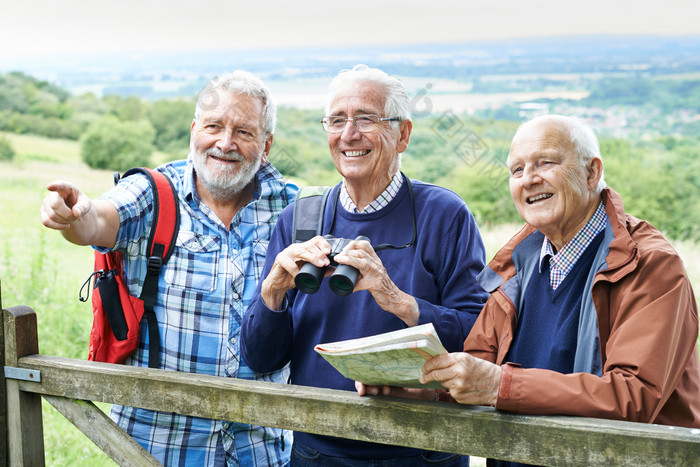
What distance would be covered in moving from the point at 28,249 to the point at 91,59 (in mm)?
8688

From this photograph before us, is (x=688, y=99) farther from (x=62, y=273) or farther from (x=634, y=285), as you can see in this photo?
(x=634, y=285)

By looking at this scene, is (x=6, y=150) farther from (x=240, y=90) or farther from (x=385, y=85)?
(x=385, y=85)

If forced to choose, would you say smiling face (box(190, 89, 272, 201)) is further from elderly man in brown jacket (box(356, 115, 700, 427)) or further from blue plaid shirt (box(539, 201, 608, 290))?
blue plaid shirt (box(539, 201, 608, 290))

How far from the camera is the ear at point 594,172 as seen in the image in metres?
1.82

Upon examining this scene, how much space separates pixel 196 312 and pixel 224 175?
50cm

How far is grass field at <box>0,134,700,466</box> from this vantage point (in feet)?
19.0

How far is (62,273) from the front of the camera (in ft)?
33.6

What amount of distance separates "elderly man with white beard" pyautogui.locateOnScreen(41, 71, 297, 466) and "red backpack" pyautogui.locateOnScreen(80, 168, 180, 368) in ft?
0.09

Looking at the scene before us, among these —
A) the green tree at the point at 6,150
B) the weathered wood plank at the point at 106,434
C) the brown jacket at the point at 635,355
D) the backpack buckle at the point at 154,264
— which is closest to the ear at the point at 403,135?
the brown jacket at the point at 635,355

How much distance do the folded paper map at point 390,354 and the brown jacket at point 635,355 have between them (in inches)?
8.7

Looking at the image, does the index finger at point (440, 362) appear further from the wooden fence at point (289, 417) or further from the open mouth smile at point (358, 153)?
the open mouth smile at point (358, 153)

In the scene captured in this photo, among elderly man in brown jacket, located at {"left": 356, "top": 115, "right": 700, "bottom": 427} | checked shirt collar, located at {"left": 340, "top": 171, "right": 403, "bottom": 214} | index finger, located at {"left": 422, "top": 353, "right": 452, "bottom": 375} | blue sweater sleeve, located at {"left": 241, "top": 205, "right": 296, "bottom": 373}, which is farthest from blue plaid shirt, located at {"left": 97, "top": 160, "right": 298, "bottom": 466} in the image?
index finger, located at {"left": 422, "top": 353, "right": 452, "bottom": 375}

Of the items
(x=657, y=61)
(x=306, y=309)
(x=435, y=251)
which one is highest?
(x=657, y=61)

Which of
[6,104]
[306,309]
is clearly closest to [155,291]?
[306,309]
